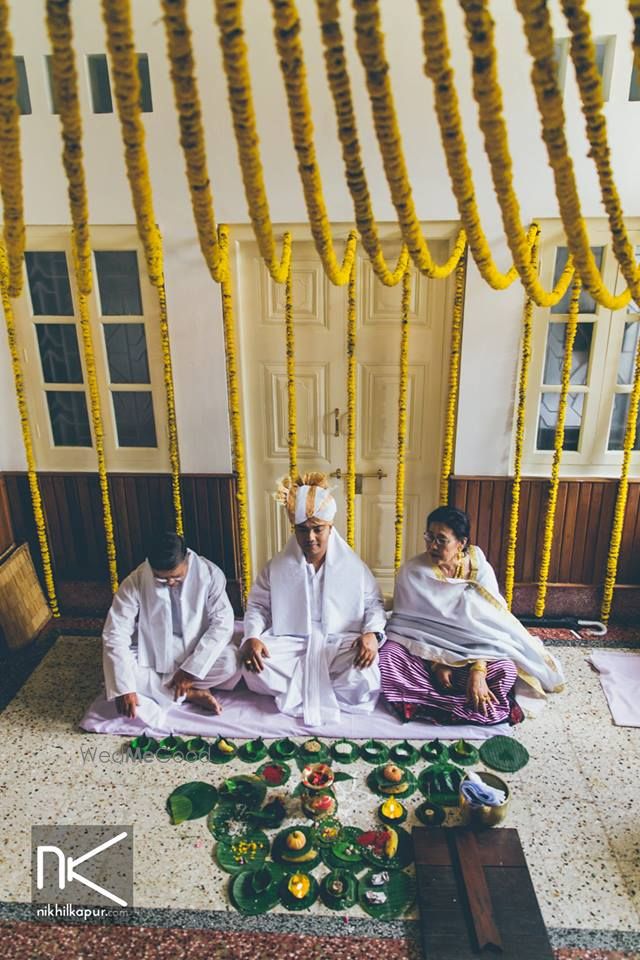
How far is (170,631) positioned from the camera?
3080 mm

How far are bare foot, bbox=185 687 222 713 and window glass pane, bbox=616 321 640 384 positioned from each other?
104 inches

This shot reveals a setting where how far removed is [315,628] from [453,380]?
1.47 metres

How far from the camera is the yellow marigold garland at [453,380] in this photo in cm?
336

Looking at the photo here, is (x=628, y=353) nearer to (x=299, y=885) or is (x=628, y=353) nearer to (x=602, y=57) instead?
(x=602, y=57)

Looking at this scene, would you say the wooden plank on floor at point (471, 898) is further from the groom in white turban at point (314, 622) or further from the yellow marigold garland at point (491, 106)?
the yellow marigold garland at point (491, 106)

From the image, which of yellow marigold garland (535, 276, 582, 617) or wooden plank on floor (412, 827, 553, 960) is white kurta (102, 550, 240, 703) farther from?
yellow marigold garland (535, 276, 582, 617)

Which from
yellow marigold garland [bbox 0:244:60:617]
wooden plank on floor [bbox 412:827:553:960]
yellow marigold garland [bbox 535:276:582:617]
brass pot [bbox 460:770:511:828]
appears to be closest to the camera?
wooden plank on floor [bbox 412:827:553:960]

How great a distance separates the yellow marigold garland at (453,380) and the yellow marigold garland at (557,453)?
1.76ft

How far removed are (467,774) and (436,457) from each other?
1.75 meters

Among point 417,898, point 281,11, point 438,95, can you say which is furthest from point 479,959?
point 281,11


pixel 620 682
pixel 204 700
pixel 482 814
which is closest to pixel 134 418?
pixel 204 700

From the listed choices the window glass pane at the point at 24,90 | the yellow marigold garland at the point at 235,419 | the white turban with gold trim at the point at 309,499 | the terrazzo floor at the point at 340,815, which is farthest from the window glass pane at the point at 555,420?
the window glass pane at the point at 24,90

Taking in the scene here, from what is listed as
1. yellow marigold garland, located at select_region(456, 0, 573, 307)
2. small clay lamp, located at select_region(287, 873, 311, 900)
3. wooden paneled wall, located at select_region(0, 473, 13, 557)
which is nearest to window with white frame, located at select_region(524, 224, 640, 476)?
yellow marigold garland, located at select_region(456, 0, 573, 307)

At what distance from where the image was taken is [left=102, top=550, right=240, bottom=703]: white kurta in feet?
9.96
